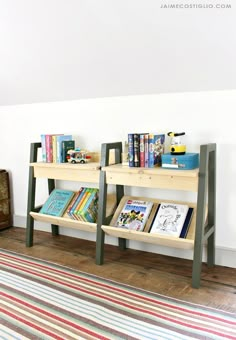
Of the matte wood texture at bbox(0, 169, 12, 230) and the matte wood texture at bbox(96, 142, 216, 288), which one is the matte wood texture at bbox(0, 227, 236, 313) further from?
the matte wood texture at bbox(0, 169, 12, 230)

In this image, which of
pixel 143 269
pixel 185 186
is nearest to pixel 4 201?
pixel 143 269

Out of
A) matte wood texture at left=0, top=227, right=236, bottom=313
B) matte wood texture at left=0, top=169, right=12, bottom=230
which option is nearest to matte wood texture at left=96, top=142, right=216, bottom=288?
matte wood texture at left=0, top=227, right=236, bottom=313

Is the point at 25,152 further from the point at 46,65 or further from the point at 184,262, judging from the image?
the point at 184,262

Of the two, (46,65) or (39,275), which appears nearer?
(39,275)

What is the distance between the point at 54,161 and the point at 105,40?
38.7 inches

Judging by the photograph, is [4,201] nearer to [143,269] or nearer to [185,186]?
[143,269]

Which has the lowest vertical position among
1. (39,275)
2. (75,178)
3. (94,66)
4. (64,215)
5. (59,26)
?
(39,275)

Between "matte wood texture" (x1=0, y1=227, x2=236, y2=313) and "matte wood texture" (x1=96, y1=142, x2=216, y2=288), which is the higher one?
"matte wood texture" (x1=96, y1=142, x2=216, y2=288)

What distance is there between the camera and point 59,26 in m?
2.00

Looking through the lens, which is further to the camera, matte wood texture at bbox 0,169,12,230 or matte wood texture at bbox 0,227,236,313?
matte wood texture at bbox 0,169,12,230

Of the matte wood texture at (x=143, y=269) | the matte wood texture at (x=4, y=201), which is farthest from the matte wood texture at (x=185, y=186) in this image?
the matte wood texture at (x=4, y=201)

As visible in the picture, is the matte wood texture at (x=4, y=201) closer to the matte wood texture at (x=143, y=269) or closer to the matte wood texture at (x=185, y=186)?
the matte wood texture at (x=143, y=269)

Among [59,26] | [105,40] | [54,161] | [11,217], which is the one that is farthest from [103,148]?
[11,217]

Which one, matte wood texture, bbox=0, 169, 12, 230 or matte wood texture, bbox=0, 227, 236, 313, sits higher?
matte wood texture, bbox=0, 169, 12, 230
